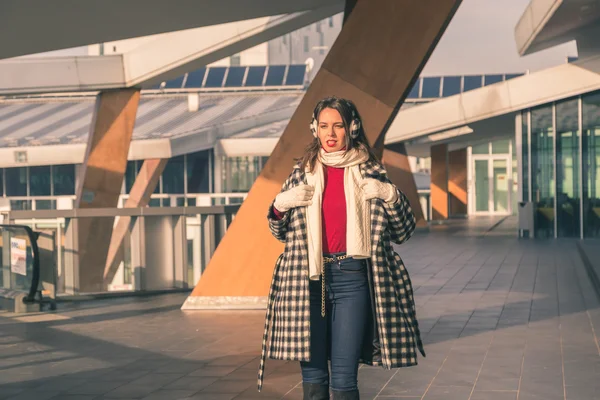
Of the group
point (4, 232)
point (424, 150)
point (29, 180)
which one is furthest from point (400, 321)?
point (424, 150)

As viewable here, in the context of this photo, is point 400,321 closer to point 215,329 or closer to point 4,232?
point 215,329

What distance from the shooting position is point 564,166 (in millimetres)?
28938

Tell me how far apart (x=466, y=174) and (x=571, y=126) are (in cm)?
2546

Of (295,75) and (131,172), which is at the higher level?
(295,75)

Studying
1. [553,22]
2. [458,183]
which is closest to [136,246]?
[553,22]

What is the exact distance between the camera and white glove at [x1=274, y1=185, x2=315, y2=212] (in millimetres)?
4930

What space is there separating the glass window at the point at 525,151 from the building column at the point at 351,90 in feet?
62.3

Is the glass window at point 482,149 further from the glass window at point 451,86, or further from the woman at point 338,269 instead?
the woman at point 338,269

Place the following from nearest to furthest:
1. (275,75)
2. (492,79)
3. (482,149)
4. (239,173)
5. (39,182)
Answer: (39,182) < (239,173) < (275,75) < (492,79) < (482,149)

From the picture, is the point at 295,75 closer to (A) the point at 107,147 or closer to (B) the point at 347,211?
(A) the point at 107,147

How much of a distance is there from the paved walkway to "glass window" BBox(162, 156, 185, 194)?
88.9ft

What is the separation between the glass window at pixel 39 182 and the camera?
138 feet

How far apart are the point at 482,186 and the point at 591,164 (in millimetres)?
28617

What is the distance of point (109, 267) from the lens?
1498 cm
